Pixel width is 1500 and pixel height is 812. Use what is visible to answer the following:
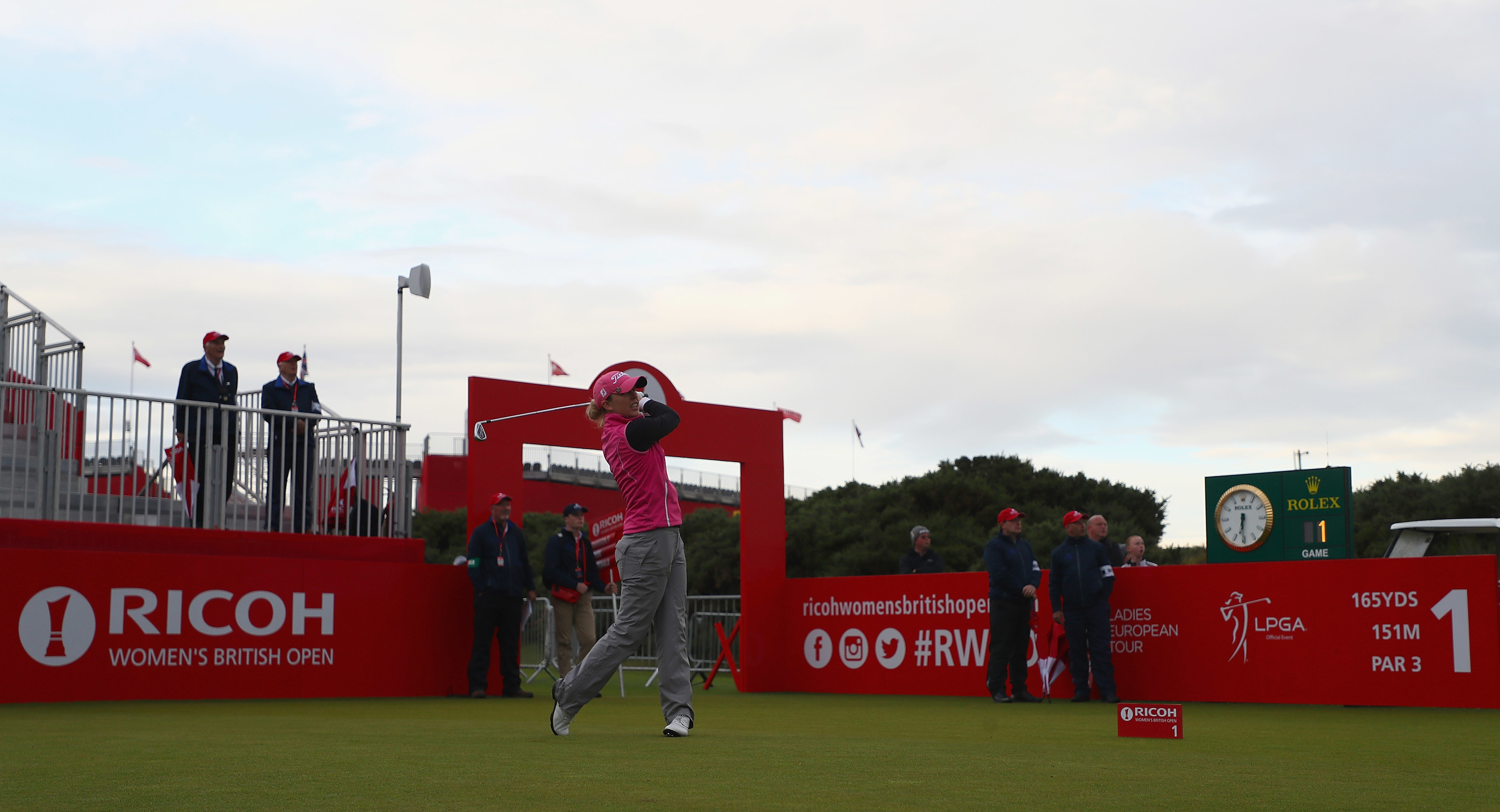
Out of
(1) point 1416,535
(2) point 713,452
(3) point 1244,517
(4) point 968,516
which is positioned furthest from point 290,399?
(4) point 968,516

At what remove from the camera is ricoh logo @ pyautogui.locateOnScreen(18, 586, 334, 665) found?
1141 centimetres

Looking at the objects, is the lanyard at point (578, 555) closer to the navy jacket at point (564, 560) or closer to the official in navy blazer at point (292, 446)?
the navy jacket at point (564, 560)

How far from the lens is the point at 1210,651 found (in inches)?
479

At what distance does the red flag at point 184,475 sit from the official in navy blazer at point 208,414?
0.05 metres

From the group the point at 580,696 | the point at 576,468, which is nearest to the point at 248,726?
the point at 580,696

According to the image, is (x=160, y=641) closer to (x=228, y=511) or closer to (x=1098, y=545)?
(x=228, y=511)

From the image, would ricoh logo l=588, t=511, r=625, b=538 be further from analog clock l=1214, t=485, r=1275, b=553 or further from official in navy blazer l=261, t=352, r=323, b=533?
analog clock l=1214, t=485, r=1275, b=553

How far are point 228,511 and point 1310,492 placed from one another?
10498 mm

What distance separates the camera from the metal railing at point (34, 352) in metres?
16.5

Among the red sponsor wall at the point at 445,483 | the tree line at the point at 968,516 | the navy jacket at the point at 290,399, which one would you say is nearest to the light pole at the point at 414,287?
the navy jacket at the point at 290,399

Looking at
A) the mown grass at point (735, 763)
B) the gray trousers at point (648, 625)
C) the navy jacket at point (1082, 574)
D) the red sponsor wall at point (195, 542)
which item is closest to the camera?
the mown grass at point (735, 763)

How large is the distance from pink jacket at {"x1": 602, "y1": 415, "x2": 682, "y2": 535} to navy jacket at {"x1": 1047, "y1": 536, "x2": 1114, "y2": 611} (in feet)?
19.7

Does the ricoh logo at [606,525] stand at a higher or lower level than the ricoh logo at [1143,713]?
higher

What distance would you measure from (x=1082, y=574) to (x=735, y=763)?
24.4 feet
